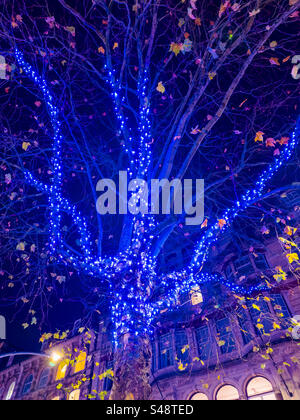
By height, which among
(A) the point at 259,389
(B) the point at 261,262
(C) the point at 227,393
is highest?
(B) the point at 261,262

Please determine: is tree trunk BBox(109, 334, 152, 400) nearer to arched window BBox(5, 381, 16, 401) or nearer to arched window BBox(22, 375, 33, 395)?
arched window BBox(22, 375, 33, 395)

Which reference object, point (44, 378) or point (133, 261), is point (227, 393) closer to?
point (133, 261)

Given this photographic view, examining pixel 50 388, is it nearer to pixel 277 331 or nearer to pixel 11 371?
pixel 11 371

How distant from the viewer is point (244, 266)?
1556 cm

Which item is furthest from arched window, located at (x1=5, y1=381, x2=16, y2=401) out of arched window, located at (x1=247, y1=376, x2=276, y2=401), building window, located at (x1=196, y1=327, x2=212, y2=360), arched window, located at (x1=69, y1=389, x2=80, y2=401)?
arched window, located at (x1=247, y1=376, x2=276, y2=401)

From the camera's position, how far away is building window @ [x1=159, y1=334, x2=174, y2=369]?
1508 centimetres

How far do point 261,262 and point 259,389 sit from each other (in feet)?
20.6

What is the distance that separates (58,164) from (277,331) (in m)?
11.9

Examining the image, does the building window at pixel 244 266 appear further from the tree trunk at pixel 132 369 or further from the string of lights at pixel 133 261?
the tree trunk at pixel 132 369

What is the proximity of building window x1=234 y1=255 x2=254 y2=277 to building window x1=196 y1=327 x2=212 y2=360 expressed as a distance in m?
3.91

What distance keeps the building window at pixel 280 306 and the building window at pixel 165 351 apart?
663 cm

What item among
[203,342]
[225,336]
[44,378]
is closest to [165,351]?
[203,342]

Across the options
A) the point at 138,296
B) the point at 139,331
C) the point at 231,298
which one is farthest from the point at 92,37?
the point at 231,298

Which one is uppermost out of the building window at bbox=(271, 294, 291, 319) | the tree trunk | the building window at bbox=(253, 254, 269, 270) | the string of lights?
the building window at bbox=(253, 254, 269, 270)
